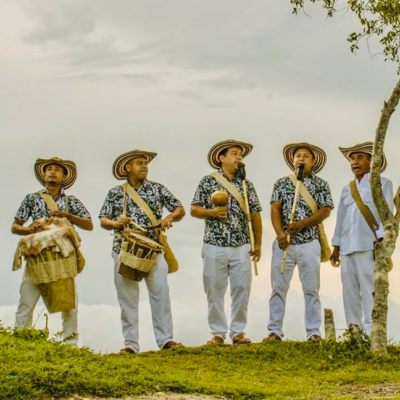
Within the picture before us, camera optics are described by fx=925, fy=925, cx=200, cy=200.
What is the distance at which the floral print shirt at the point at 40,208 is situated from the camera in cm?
1438

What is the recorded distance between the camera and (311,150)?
595 inches

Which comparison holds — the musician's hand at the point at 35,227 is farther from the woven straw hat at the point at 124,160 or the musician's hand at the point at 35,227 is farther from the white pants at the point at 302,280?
the white pants at the point at 302,280

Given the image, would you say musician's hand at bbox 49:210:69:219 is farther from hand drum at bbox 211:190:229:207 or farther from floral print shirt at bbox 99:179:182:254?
hand drum at bbox 211:190:229:207

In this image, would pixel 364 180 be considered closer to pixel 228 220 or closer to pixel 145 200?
pixel 228 220

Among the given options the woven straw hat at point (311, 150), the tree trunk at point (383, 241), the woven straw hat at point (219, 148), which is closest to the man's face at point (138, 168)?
the woven straw hat at point (219, 148)

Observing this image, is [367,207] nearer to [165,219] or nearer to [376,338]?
[376,338]

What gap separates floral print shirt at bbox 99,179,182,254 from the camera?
14469 millimetres

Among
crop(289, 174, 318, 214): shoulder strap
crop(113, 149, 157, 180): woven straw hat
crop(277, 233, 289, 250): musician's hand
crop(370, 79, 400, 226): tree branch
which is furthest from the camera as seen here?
crop(113, 149, 157, 180): woven straw hat

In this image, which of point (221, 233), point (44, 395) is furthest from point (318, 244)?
point (44, 395)

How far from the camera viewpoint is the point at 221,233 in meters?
14.4

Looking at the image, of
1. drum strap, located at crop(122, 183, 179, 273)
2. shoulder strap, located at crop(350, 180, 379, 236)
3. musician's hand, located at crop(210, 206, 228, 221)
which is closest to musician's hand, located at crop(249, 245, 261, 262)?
musician's hand, located at crop(210, 206, 228, 221)

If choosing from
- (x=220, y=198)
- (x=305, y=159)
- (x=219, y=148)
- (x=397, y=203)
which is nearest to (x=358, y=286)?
(x=397, y=203)

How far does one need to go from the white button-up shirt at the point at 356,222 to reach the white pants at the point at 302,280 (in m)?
0.44

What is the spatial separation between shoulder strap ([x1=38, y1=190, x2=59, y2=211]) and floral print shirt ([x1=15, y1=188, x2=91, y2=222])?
0.12 feet
